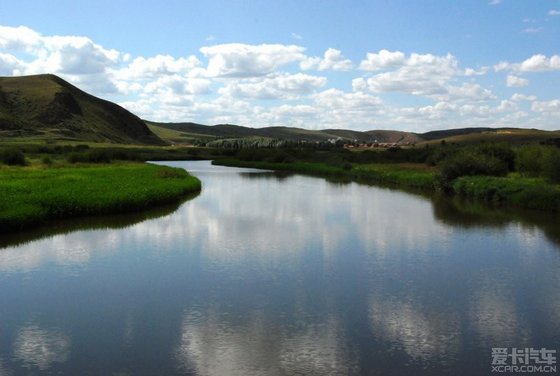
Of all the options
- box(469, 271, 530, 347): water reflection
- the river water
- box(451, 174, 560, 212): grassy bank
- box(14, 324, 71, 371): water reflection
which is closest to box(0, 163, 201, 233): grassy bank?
the river water

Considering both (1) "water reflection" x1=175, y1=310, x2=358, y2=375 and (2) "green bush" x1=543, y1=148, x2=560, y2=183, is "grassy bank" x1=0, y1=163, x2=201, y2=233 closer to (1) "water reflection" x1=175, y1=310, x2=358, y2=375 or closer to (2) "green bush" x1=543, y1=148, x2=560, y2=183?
(1) "water reflection" x1=175, y1=310, x2=358, y2=375

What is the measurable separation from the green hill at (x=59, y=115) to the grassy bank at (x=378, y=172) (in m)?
67.7

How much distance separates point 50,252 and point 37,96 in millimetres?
154700

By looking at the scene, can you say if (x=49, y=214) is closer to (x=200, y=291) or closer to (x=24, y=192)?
(x=24, y=192)

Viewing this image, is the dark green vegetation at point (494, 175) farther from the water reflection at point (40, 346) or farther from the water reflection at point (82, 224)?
the water reflection at point (40, 346)

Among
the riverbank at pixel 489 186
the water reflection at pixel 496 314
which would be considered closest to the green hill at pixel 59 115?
the riverbank at pixel 489 186

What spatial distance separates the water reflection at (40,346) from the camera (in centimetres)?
1015

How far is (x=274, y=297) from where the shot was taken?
14234 mm

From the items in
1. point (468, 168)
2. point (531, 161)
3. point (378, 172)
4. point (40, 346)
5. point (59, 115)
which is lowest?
point (40, 346)

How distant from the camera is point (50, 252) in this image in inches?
781

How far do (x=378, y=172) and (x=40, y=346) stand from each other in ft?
179

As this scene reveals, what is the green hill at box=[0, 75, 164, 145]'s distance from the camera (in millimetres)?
137500

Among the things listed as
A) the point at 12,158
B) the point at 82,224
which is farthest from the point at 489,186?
the point at 12,158

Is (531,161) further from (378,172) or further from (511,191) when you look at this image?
(378,172)
